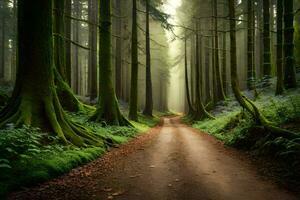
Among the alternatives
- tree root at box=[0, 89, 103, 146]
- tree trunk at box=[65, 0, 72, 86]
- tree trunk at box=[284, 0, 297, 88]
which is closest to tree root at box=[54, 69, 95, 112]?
tree trunk at box=[65, 0, 72, 86]

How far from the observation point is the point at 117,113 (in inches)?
637

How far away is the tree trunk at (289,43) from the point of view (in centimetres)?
1509

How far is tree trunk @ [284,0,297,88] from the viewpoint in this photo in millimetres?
15094

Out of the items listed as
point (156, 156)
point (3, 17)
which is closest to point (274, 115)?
point (156, 156)

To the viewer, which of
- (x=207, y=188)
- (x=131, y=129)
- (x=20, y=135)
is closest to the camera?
(x=207, y=188)

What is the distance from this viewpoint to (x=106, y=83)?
53.2 ft

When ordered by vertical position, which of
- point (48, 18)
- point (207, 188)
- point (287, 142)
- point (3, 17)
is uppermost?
point (3, 17)

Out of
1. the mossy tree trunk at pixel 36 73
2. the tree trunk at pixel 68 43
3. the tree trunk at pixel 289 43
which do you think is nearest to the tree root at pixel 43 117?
the mossy tree trunk at pixel 36 73

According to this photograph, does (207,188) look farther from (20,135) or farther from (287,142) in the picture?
(20,135)

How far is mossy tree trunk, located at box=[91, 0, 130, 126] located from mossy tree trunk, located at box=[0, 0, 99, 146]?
606 centimetres

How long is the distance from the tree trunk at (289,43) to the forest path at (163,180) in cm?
744

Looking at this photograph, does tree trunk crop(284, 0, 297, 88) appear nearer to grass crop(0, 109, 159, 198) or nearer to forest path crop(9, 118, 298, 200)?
forest path crop(9, 118, 298, 200)

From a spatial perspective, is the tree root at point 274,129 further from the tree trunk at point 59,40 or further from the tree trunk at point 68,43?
the tree trunk at point 68,43

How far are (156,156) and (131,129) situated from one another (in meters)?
5.92
